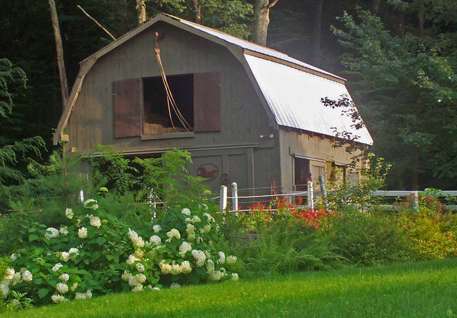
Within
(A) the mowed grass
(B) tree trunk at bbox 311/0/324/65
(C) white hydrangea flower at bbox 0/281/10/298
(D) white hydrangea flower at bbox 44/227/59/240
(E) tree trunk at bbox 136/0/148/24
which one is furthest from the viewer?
(B) tree trunk at bbox 311/0/324/65

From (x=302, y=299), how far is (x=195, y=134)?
16809 millimetres

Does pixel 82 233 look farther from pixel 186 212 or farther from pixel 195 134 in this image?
pixel 195 134

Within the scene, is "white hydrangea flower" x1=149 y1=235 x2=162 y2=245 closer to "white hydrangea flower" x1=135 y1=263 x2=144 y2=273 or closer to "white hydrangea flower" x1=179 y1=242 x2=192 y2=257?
"white hydrangea flower" x1=179 y1=242 x2=192 y2=257

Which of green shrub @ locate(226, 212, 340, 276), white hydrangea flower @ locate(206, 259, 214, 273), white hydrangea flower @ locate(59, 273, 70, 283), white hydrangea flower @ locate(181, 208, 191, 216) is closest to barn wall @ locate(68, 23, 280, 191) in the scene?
green shrub @ locate(226, 212, 340, 276)

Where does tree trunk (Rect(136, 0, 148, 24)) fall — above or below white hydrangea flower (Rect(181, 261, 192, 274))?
above

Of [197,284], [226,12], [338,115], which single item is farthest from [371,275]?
[226,12]

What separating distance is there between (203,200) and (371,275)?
3.18 meters

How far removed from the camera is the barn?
25.6 metres

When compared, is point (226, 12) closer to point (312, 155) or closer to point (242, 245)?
point (312, 155)

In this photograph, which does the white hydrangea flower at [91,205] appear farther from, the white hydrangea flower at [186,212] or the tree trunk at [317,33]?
the tree trunk at [317,33]

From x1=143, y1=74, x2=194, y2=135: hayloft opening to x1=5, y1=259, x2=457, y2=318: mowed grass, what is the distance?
15654 millimetres

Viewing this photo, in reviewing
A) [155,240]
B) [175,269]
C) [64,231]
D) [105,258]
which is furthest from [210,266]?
[64,231]

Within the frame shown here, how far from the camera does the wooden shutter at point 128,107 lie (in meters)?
27.2

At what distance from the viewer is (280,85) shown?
87.0ft
